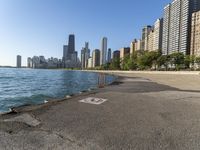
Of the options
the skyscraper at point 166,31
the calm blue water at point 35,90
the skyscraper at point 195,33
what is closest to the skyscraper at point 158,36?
the skyscraper at point 166,31

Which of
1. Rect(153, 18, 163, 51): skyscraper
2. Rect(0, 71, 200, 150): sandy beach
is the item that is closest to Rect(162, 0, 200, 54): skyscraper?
Rect(153, 18, 163, 51): skyscraper

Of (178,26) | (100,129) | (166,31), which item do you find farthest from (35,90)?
(166,31)

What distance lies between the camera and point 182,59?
10575 cm

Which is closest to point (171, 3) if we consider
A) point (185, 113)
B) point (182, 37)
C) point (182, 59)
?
point (182, 37)

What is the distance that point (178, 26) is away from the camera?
160 metres

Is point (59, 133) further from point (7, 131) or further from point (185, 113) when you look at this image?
point (185, 113)

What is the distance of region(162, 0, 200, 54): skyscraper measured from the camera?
15325 centimetres

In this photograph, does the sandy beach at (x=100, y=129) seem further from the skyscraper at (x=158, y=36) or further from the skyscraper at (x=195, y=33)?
the skyscraper at (x=158, y=36)

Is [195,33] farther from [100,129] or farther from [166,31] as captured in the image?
[100,129]

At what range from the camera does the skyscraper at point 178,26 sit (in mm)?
153250

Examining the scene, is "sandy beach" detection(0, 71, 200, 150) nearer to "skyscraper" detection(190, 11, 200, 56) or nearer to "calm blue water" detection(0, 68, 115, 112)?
"calm blue water" detection(0, 68, 115, 112)

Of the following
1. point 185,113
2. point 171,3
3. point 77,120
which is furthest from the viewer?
point 171,3

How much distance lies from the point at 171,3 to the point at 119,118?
612 ft

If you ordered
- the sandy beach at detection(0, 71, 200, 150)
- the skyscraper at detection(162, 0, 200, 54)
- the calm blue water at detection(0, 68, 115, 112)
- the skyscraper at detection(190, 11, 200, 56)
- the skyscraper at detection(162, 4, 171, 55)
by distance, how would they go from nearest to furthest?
the sandy beach at detection(0, 71, 200, 150) → the calm blue water at detection(0, 68, 115, 112) → the skyscraper at detection(190, 11, 200, 56) → the skyscraper at detection(162, 0, 200, 54) → the skyscraper at detection(162, 4, 171, 55)
